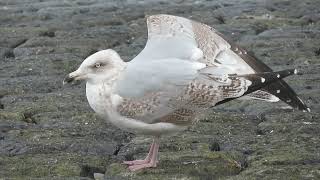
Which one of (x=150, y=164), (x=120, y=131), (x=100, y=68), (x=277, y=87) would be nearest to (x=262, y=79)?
(x=277, y=87)

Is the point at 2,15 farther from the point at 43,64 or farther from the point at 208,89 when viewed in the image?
the point at 208,89

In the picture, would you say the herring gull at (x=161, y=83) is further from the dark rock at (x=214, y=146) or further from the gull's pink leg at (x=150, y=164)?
the dark rock at (x=214, y=146)

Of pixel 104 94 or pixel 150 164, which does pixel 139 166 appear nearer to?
pixel 150 164

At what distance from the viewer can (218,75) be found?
4391mm

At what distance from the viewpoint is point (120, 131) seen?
16.9 ft

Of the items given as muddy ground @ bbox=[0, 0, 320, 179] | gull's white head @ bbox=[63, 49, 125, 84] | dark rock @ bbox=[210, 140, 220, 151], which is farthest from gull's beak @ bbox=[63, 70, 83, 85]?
dark rock @ bbox=[210, 140, 220, 151]

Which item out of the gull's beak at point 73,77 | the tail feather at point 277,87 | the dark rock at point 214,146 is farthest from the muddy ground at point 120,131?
the gull's beak at point 73,77

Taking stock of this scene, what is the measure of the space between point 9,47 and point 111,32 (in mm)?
1203

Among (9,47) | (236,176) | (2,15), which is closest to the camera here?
(236,176)

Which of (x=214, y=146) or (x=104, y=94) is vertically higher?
(x=104, y=94)

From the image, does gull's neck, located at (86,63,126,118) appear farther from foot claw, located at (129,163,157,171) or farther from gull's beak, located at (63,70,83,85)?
foot claw, located at (129,163,157,171)

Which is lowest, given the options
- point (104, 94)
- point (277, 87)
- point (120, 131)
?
point (120, 131)

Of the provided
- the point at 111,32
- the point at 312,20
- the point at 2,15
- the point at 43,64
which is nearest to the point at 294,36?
the point at 312,20

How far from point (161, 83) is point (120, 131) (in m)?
0.99
